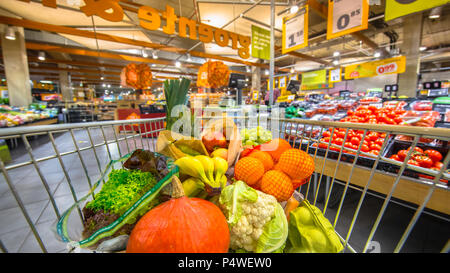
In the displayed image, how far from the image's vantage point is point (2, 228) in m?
1.83

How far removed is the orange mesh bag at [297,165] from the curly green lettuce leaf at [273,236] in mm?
240

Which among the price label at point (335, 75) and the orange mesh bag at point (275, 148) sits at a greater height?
the price label at point (335, 75)

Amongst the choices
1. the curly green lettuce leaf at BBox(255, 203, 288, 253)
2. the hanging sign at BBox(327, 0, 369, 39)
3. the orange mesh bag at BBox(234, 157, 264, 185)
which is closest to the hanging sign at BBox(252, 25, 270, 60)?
the hanging sign at BBox(327, 0, 369, 39)

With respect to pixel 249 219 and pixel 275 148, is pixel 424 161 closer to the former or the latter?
pixel 275 148

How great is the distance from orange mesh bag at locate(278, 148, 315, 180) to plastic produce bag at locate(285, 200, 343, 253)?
0.16m

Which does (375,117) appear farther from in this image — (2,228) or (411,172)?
(2,228)

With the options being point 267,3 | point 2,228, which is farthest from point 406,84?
point 2,228

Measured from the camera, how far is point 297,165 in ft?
2.93

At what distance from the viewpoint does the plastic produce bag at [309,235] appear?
771 mm

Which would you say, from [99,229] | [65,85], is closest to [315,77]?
[99,229]

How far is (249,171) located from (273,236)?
0.95 feet

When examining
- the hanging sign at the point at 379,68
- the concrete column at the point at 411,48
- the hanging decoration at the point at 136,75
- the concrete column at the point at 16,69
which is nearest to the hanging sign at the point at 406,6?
the hanging decoration at the point at 136,75

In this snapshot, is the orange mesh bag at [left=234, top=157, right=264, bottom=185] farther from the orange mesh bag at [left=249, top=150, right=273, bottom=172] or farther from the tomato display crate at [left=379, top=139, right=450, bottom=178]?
the tomato display crate at [left=379, top=139, right=450, bottom=178]

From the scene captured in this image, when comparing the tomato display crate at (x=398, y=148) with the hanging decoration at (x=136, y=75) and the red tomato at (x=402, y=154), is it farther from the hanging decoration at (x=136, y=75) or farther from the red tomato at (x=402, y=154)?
the hanging decoration at (x=136, y=75)
